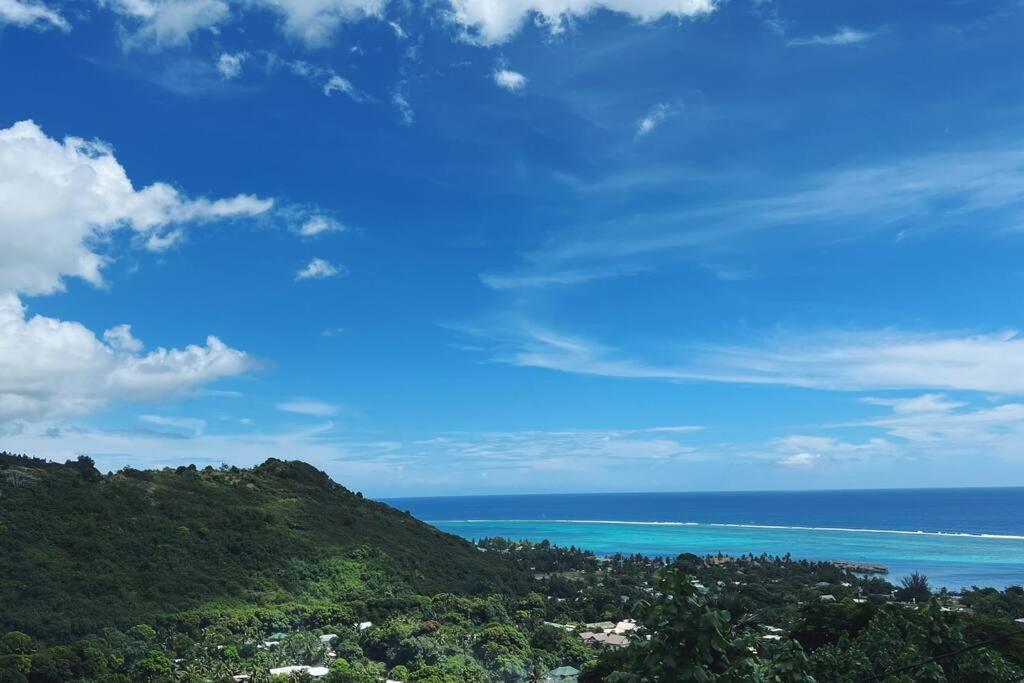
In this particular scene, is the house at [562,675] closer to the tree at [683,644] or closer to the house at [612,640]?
the house at [612,640]

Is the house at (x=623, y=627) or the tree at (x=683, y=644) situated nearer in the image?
the tree at (x=683, y=644)

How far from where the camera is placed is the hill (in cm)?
3856

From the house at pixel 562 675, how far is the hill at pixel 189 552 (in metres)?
14.0

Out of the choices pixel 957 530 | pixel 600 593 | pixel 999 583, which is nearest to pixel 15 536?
pixel 600 593

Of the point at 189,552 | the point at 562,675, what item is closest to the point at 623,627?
the point at 562,675

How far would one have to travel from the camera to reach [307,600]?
151ft

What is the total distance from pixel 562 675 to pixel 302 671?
35.3 feet

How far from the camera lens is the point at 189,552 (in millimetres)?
47125


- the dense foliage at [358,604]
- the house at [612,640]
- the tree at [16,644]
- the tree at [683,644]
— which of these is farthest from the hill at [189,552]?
the tree at [683,644]

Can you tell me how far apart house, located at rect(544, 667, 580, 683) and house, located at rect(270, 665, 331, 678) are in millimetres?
9082

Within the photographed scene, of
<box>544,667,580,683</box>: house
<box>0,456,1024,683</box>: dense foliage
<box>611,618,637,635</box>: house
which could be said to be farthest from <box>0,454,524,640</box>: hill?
<box>544,667,580,683</box>: house

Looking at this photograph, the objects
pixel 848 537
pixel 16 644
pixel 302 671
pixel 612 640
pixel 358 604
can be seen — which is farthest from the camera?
pixel 848 537

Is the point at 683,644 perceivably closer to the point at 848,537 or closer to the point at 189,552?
the point at 189,552

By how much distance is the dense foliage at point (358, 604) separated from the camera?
51.4 feet
